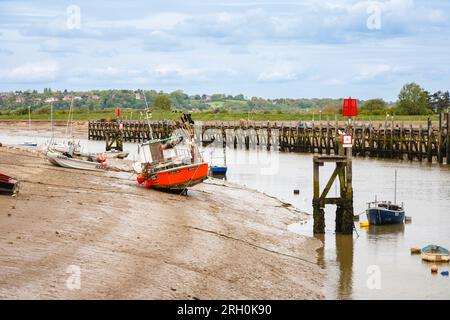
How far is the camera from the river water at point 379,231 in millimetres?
18547

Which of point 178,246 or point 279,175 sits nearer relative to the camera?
point 178,246

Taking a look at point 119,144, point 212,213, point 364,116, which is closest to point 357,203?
point 212,213

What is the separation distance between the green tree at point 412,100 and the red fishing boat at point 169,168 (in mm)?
91255

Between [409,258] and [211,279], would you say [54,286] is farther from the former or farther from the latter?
[409,258]

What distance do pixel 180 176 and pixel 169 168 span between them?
0.65 meters

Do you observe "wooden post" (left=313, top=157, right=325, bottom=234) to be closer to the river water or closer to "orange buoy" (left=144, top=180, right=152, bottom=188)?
the river water

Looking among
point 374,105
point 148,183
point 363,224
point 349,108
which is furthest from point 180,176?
point 374,105

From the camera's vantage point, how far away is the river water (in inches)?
730

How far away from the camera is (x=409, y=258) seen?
21953 mm

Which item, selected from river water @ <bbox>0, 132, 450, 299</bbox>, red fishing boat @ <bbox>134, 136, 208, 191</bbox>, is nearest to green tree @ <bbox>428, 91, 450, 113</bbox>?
river water @ <bbox>0, 132, 450, 299</bbox>

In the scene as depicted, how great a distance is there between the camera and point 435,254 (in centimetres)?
2130

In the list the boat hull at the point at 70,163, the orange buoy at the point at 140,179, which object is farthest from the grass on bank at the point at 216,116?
the orange buoy at the point at 140,179

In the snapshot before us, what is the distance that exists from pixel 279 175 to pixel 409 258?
81.8 ft
